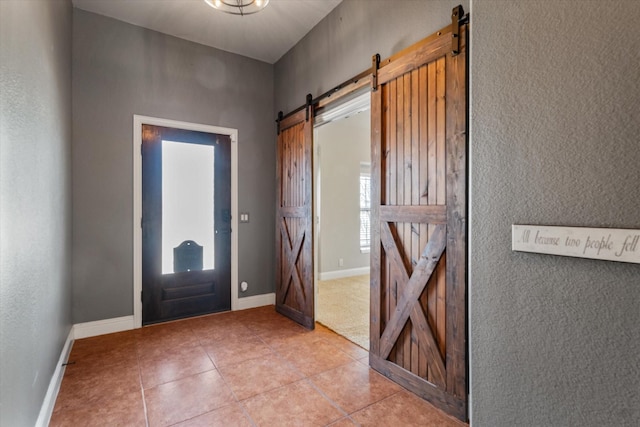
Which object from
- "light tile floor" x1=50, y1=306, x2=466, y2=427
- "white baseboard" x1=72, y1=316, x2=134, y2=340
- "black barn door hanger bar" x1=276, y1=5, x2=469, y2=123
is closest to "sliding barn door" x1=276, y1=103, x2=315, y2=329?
"black barn door hanger bar" x1=276, y1=5, x2=469, y2=123

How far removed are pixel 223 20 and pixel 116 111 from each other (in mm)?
1477

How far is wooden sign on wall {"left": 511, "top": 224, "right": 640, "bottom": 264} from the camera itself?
1.01 m

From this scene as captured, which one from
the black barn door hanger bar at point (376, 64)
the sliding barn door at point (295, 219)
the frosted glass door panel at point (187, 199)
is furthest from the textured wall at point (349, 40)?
the frosted glass door panel at point (187, 199)

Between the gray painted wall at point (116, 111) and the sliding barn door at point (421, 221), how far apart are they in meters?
2.30

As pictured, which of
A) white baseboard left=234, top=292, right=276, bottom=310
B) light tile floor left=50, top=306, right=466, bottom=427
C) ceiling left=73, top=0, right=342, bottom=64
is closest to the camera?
light tile floor left=50, top=306, right=466, bottom=427

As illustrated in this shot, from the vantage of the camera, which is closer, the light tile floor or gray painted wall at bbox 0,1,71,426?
gray painted wall at bbox 0,1,71,426

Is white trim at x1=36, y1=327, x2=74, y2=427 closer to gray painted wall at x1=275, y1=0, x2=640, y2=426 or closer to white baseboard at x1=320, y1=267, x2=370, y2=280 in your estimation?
gray painted wall at x1=275, y1=0, x2=640, y2=426

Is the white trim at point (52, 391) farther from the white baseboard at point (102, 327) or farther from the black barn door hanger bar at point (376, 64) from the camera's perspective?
the black barn door hanger bar at point (376, 64)

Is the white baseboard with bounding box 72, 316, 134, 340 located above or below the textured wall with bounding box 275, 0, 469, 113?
below

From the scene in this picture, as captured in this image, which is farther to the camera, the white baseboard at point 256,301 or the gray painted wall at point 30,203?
the white baseboard at point 256,301

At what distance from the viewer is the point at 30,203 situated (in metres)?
1.66

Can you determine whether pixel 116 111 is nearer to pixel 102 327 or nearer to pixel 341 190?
pixel 102 327

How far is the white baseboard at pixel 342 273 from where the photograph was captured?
5.62m

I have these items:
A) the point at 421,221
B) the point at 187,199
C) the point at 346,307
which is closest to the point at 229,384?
the point at 421,221
